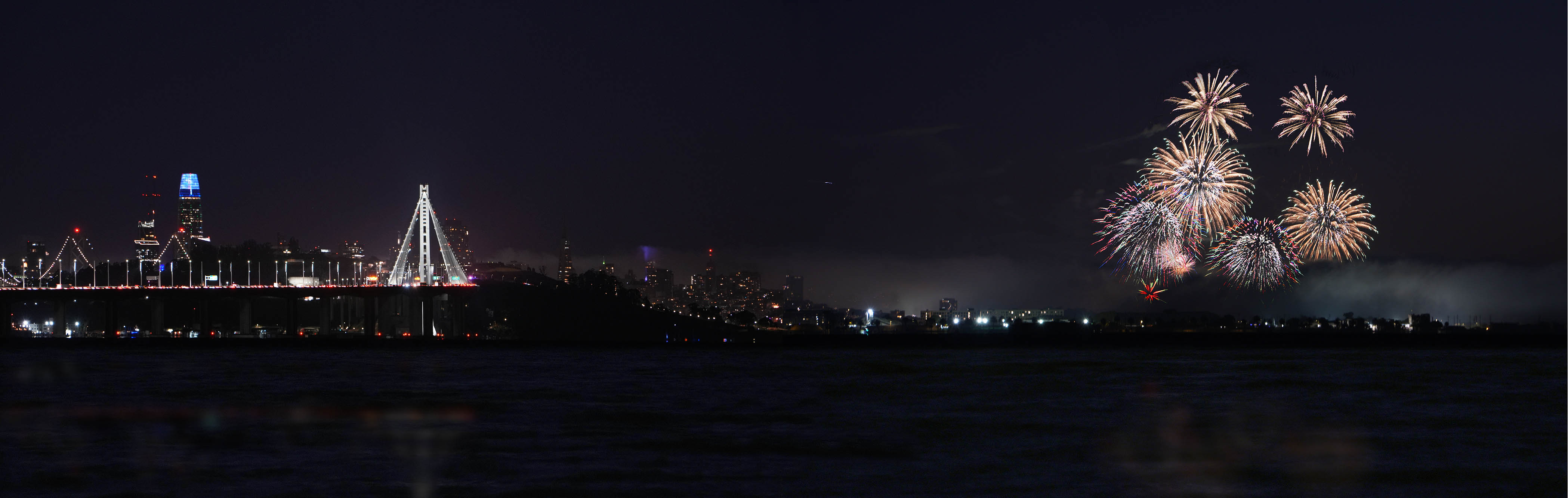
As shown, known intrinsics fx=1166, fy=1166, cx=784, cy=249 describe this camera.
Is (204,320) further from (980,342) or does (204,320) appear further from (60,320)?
(980,342)

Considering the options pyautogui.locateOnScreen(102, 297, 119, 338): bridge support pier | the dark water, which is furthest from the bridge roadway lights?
the dark water

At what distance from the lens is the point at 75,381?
141 feet

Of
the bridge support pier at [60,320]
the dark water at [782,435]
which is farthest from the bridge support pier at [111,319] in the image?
the dark water at [782,435]

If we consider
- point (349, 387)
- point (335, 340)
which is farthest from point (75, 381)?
point (335, 340)

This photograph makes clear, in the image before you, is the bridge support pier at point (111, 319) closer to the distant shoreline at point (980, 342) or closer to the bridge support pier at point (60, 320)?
the bridge support pier at point (60, 320)

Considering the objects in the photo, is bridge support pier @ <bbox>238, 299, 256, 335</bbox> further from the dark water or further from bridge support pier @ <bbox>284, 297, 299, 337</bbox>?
the dark water

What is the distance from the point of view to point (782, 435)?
2188 centimetres

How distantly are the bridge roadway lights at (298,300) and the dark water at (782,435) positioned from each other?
85852 mm

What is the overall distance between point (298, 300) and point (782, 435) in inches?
5352

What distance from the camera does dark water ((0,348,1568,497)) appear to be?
50.4 feet

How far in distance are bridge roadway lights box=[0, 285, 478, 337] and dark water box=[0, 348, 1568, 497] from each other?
282ft

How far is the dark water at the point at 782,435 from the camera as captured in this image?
605 inches

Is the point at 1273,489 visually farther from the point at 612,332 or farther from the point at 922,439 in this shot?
the point at 612,332

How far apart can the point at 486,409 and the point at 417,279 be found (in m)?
122
